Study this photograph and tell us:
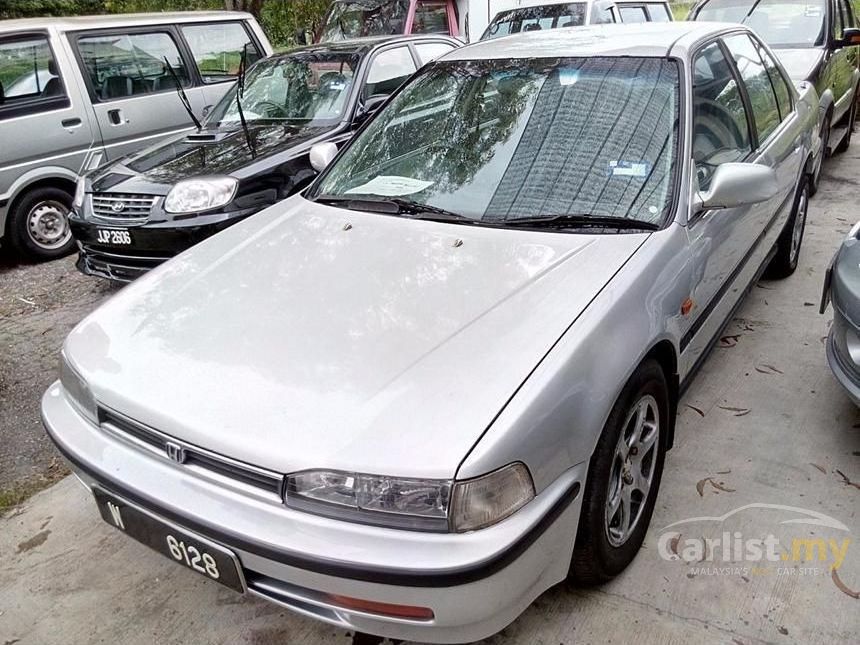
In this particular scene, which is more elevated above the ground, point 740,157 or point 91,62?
point 91,62

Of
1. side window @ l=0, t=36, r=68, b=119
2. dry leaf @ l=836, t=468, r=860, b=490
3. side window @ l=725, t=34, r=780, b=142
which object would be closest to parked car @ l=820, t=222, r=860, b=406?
dry leaf @ l=836, t=468, r=860, b=490

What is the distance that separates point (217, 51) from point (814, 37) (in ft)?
18.5

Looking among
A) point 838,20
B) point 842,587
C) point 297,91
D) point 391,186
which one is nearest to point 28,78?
point 297,91

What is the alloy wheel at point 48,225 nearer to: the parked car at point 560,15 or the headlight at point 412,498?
the headlight at point 412,498

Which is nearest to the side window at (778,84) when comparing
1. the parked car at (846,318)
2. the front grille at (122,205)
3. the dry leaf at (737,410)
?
the parked car at (846,318)

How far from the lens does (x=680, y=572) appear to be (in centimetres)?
226

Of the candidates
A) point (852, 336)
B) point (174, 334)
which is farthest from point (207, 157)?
point (852, 336)

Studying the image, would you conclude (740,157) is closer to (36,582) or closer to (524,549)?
(524,549)

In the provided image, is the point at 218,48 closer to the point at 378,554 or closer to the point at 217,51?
the point at 217,51

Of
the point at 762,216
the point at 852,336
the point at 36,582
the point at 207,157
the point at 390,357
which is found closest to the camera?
the point at 390,357

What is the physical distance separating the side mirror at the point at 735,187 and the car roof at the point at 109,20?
5.51 m

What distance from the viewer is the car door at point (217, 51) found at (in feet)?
21.5

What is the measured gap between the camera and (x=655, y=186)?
7.88ft

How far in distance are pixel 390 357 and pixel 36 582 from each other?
1557mm
